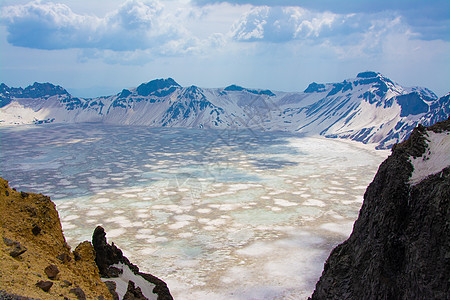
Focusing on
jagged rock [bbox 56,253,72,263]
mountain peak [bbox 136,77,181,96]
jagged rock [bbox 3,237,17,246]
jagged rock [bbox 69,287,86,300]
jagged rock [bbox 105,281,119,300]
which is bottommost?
jagged rock [bbox 105,281,119,300]

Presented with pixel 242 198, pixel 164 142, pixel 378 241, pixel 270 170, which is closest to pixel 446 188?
pixel 378 241

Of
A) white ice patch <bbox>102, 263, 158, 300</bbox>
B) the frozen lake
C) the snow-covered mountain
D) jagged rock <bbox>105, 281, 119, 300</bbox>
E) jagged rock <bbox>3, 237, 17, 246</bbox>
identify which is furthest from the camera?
the snow-covered mountain

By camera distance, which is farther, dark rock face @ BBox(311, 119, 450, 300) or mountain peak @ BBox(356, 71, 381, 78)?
mountain peak @ BBox(356, 71, 381, 78)

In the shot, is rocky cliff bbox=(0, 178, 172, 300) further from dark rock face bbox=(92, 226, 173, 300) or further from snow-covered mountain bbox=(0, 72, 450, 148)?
snow-covered mountain bbox=(0, 72, 450, 148)

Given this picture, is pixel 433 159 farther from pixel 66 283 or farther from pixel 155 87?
pixel 155 87

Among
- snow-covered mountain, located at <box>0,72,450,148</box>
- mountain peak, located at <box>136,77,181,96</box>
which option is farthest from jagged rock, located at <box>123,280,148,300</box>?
mountain peak, located at <box>136,77,181,96</box>

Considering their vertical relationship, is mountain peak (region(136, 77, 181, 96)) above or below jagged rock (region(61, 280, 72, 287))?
above

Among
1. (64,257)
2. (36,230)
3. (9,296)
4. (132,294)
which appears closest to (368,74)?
(132,294)

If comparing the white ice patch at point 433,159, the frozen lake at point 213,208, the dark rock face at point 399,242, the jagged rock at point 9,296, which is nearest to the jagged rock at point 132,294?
the jagged rock at point 9,296
